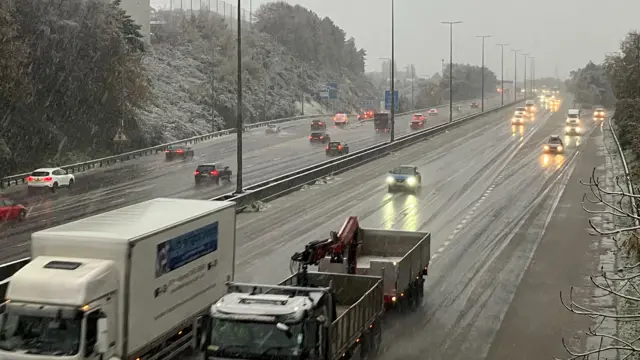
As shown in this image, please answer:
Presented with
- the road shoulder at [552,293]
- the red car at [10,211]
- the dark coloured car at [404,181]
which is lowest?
the road shoulder at [552,293]

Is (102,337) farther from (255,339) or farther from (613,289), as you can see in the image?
(613,289)

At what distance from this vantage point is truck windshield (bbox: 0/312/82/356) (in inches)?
437

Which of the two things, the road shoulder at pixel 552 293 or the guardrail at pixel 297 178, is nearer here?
the road shoulder at pixel 552 293

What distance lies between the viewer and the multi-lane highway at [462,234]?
55.7 feet

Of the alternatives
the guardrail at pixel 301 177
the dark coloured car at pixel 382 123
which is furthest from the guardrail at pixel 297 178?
the dark coloured car at pixel 382 123

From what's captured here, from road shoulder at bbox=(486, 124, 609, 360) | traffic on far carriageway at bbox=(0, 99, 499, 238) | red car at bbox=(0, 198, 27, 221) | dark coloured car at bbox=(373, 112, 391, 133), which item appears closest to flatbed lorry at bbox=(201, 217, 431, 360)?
road shoulder at bbox=(486, 124, 609, 360)

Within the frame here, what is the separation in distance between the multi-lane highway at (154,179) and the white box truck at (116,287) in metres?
12.9

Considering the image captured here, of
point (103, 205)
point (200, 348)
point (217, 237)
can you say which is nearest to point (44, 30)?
point (103, 205)

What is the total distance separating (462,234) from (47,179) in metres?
25.2

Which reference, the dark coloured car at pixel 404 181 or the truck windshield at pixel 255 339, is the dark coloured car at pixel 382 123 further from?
the truck windshield at pixel 255 339

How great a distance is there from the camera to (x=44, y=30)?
55844mm

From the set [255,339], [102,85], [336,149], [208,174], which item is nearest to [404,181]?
[208,174]

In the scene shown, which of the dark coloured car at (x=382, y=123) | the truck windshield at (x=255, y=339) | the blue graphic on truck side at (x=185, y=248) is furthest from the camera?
the dark coloured car at (x=382, y=123)

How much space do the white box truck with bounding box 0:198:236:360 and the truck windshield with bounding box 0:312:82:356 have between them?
14mm
